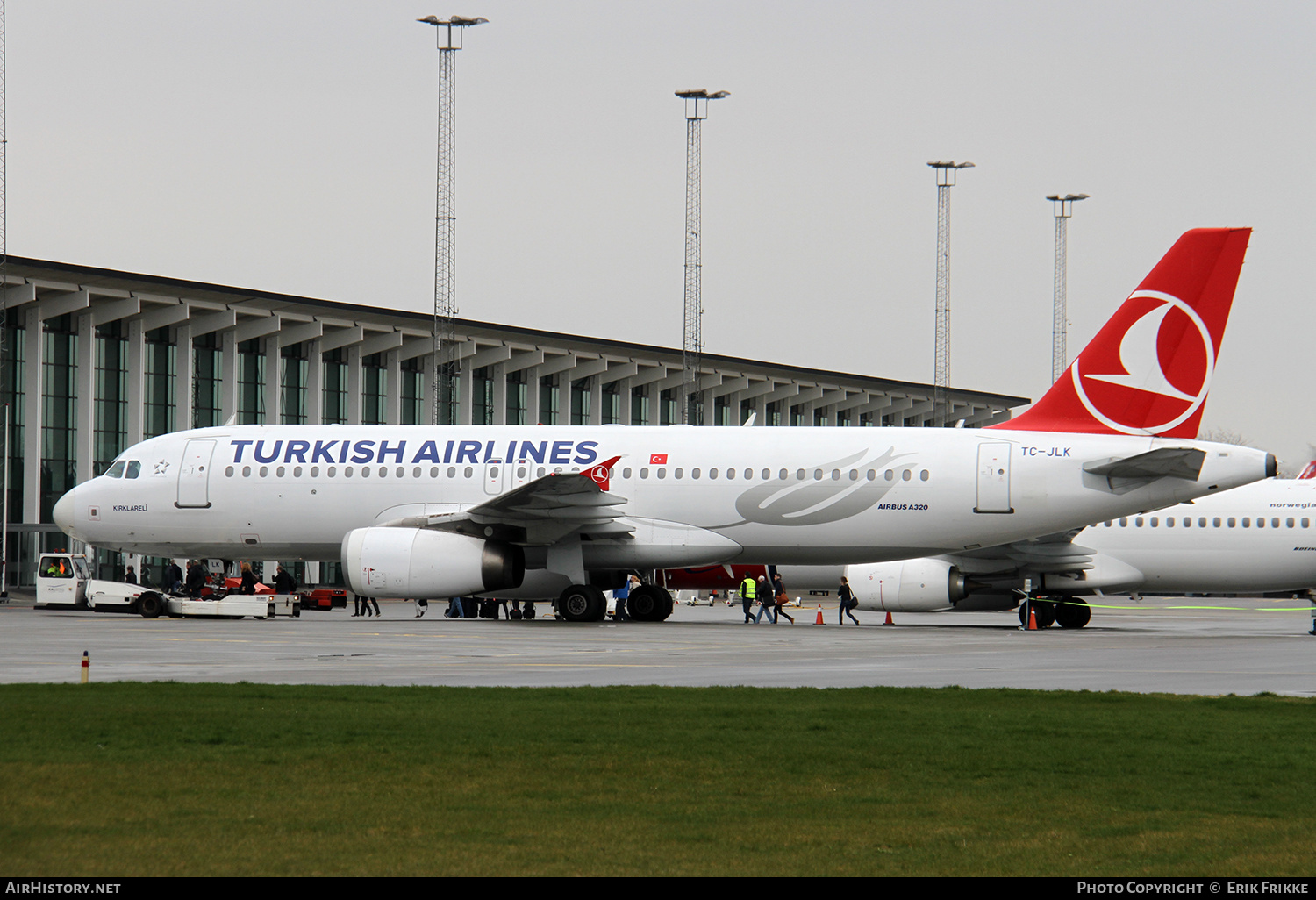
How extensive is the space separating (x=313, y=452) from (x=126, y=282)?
87.9 feet

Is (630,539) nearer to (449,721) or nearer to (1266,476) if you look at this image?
(1266,476)

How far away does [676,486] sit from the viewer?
108 feet

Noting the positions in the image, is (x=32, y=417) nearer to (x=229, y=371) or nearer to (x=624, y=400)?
(x=229, y=371)

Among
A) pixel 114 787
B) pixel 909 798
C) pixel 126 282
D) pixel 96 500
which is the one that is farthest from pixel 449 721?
pixel 126 282

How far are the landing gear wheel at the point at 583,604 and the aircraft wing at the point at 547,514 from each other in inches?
46.4

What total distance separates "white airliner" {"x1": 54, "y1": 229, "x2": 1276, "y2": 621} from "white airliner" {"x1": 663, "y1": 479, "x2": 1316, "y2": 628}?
6.43 feet

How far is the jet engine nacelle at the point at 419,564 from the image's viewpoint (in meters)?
31.0

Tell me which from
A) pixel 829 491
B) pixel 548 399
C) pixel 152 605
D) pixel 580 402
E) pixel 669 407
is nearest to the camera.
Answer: pixel 829 491

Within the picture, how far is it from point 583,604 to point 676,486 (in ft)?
10.5

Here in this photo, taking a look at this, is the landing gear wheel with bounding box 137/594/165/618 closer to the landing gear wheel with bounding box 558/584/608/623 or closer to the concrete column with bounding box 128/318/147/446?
the landing gear wheel with bounding box 558/584/608/623

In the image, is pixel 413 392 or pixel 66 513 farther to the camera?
pixel 413 392

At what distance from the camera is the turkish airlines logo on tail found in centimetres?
3098

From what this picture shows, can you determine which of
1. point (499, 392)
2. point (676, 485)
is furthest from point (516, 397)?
point (676, 485)

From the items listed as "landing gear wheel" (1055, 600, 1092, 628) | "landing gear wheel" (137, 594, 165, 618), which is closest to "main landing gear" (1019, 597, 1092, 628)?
"landing gear wheel" (1055, 600, 1092, 628)
